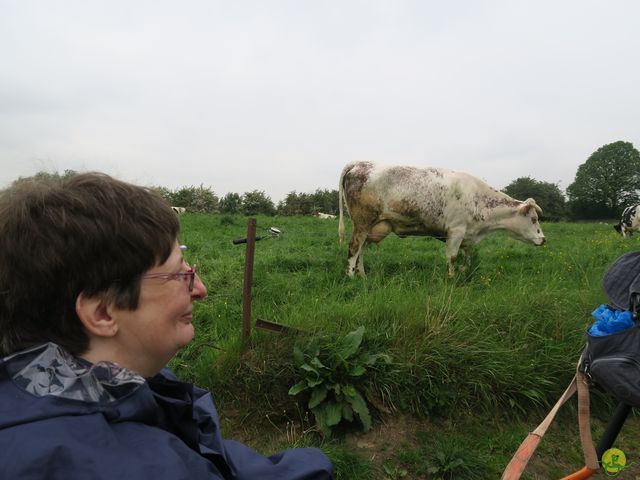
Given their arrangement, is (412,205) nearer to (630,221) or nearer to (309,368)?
(309,368)

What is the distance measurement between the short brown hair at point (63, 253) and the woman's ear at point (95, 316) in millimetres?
18

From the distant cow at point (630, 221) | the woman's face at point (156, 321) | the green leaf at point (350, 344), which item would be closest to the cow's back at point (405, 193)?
the green leaf at point (350, 344)

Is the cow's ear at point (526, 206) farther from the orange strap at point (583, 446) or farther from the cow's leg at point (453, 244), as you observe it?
the orange strap at point (583, 446)

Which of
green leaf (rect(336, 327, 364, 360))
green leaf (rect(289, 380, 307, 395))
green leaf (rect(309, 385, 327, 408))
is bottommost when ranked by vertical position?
green leaf (rect(309, 385, 327, 408))

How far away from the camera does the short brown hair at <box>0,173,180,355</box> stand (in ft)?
3.53

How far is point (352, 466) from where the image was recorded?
2.72 meters

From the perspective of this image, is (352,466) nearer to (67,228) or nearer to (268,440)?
(268,440)

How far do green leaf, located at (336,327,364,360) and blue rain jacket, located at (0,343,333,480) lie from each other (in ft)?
6.86

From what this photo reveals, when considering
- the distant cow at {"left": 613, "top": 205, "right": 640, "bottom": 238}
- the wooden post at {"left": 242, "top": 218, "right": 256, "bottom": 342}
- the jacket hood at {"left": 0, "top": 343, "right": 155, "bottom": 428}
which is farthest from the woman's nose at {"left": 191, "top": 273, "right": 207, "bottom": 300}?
the distant cow at {"left": 613, "top": 205, "right": 640, "bottom": 238}

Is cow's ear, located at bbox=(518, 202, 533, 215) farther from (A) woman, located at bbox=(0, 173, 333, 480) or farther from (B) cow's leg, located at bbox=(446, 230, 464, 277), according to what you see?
(A) woman, located at bbox=(0, 173, 333, 480)

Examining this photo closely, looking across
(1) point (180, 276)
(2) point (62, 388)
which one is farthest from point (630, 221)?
(2) point (62, 388)

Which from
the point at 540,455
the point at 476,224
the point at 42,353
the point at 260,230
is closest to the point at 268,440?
the point at 540,455

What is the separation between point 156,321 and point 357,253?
5.99 m

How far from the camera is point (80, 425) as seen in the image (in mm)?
934
